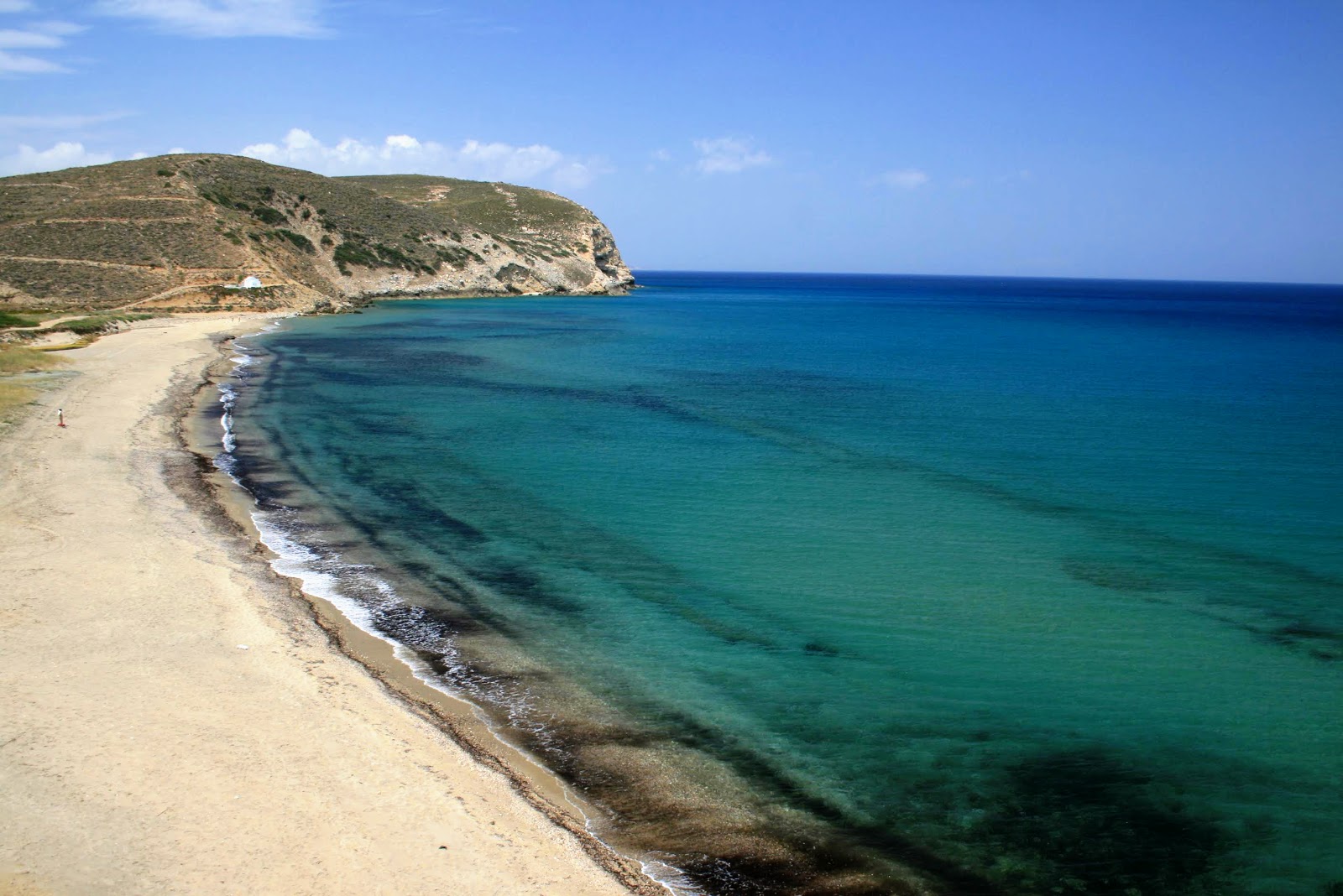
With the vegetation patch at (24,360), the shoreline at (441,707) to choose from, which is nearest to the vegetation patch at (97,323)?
the vegetation patch at (24,360)

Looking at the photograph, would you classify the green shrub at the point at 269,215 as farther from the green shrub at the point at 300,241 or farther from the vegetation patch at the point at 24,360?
the vegetation patch at the point at 24,360

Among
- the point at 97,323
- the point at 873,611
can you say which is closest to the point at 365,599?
the point at 873,611

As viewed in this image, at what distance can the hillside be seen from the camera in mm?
66438

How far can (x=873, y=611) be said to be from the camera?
49.3 feet

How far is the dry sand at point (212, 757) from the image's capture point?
25.6ft

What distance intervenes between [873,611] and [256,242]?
259 feet

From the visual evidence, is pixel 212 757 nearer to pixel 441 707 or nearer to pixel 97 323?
pixel 441 707

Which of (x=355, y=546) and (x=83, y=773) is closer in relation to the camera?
(x=83, y=773)

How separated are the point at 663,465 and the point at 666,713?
1380 centimetres

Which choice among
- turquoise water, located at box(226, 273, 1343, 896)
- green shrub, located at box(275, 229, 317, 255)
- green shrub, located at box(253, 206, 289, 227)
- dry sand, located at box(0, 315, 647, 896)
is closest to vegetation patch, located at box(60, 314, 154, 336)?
turquoise water, located at box(226, 273, 1343, 896)

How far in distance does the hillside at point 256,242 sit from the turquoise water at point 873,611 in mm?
39827

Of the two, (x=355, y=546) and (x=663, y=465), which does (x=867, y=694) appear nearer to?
(x=355, y=546)

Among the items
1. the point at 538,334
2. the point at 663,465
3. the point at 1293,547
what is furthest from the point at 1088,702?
the point at 538,334

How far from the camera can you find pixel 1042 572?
17.0 m
